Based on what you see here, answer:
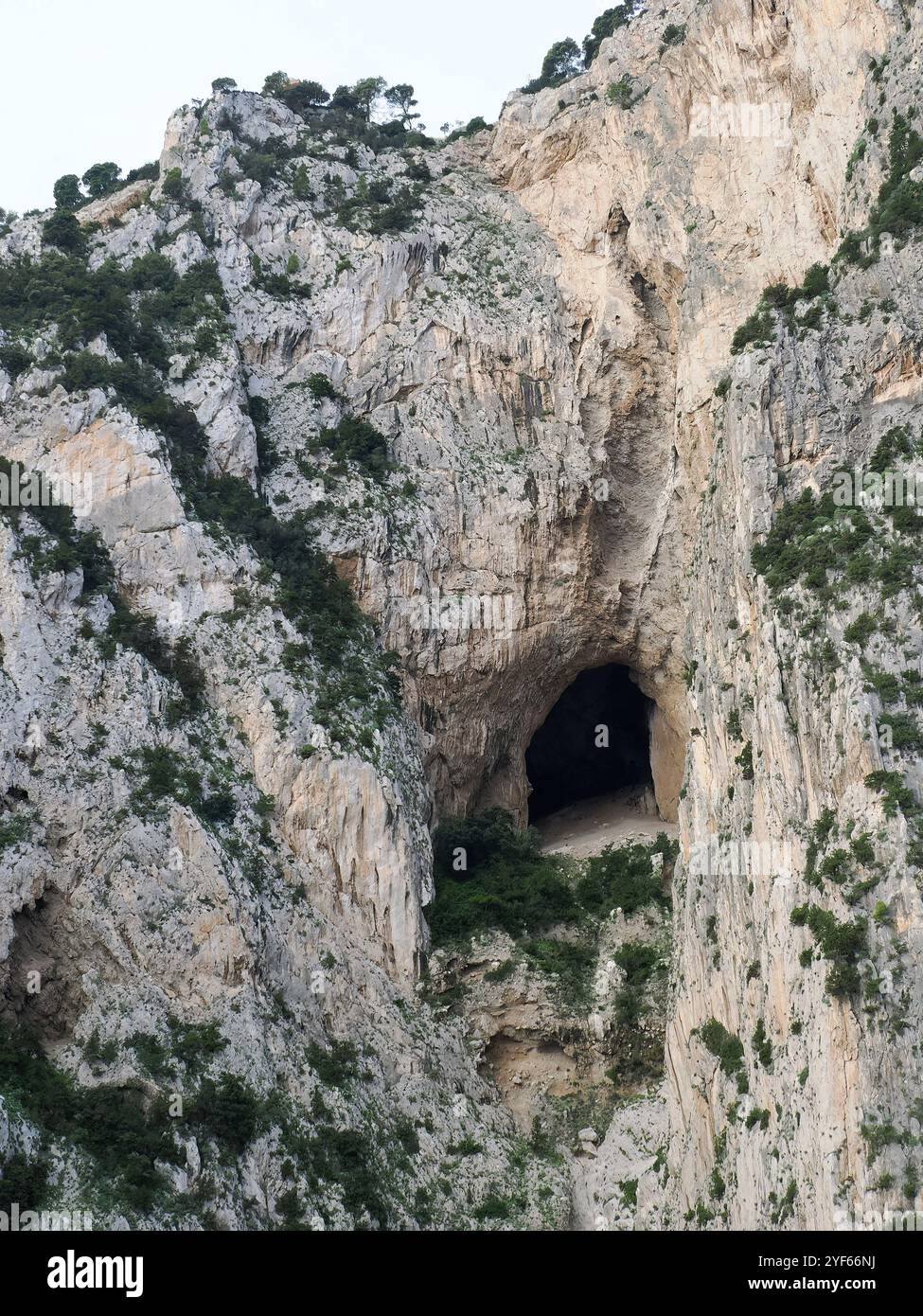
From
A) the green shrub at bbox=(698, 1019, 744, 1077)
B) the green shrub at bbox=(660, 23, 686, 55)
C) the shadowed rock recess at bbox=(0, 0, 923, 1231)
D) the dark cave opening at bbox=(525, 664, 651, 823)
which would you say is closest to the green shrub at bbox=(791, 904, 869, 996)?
the shadowed rock recess at bbox=(0, 0, 923, 1231)

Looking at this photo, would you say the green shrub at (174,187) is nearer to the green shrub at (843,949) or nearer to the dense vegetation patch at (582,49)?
the dense vegetation patch at (582,49)

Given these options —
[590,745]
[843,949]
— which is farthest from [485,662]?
[843,949]

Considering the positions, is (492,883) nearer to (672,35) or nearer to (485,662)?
(485,662)

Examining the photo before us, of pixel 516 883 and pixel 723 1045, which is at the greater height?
pixel 516 883

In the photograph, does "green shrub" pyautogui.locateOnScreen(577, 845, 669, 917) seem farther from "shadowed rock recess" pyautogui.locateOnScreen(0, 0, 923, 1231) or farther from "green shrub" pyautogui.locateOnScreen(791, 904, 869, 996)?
"green shrub" pyautogui.locateOnScreen(791, 904, 869, 996)

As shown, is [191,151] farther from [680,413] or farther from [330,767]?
[330,767]

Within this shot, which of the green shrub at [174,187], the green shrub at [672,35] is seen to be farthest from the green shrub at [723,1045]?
the green shrub at [174,187]
